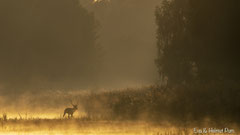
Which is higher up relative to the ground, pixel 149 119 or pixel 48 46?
pixel 48 46

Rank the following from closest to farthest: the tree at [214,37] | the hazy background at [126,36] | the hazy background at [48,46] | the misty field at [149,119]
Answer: the misty field at [149,119]
the tree at [214,37]
the hazy background at [48,46]
the hazy background at [126,36]

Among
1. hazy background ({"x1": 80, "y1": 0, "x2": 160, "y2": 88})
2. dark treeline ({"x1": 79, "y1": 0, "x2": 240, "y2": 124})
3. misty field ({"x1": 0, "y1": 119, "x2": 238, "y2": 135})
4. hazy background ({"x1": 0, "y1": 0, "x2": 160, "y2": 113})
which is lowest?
misty field ({"x1": 0, "y1": 119, "x2": 238, "y2": 135})

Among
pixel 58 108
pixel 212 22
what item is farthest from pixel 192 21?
pixel 58 108

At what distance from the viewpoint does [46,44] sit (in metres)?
74.1

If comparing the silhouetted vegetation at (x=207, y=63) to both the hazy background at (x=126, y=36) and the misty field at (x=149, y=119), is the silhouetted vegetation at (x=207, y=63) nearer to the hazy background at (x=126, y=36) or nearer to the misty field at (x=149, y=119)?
the misty field at (x=149, y=119)

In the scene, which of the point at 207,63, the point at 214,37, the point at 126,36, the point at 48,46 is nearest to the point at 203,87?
the point at 214,37

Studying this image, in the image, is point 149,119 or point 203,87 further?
point 203,87

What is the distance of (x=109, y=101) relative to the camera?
31.7 metres

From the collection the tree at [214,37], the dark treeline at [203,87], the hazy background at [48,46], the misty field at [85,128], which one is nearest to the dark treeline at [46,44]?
the hazy background at [48,46]

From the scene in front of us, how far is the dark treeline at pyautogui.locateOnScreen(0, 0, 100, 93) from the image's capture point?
240ft

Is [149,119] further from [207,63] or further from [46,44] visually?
[46,44]

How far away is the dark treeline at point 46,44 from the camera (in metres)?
73.1

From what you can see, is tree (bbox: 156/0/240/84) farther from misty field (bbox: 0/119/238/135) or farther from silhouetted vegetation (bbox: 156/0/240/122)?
misty field (bbox: 0/119/238/135)

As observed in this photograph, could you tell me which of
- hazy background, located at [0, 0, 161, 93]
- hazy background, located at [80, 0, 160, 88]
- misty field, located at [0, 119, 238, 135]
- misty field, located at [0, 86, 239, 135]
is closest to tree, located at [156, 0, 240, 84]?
misty field, located at [0, 86, 239, 135]
